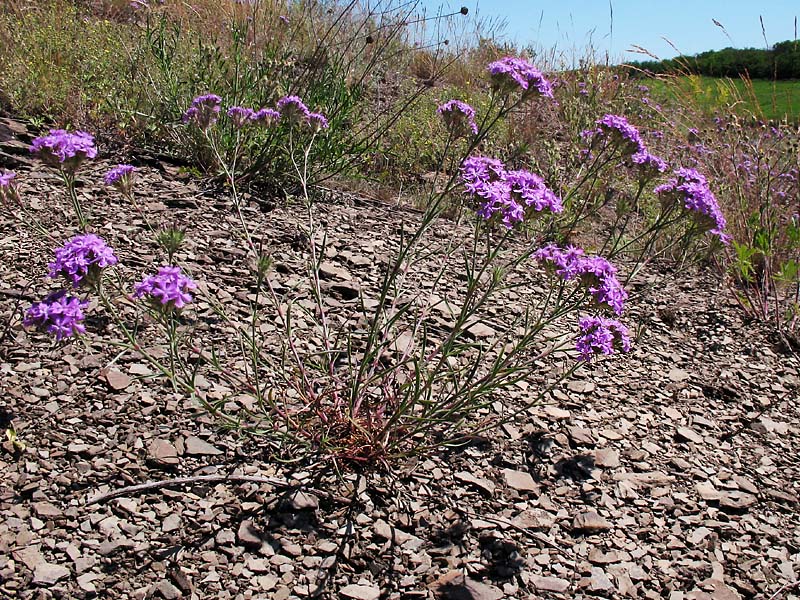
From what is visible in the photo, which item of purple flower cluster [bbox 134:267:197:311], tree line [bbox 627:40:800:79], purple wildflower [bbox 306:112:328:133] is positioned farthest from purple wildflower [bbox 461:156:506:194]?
tree line [bbox 627:40:800:79]

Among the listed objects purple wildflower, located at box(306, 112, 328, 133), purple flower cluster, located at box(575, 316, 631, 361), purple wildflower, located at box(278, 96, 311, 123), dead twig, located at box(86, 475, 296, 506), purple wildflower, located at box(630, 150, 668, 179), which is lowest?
dead twig, located at box(86, 475, 296, 506)

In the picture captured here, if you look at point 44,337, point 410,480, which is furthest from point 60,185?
point 410,480

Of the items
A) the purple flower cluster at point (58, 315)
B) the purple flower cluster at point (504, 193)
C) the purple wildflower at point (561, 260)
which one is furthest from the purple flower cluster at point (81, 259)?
the purple wildflower at point (561, 260)

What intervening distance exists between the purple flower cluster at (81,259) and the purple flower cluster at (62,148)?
0.40m

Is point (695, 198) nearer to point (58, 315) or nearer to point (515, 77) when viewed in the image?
point (515, 77)

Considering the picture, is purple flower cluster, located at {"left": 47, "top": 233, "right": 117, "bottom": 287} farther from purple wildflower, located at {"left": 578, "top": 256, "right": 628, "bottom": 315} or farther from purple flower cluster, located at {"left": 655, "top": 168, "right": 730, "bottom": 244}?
purple flower cluster, located at {"left": 655, "top": 168, "right": 730, "bottom": 244}

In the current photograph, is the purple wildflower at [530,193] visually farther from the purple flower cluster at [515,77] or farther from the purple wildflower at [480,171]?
the purple flower cluster at [515,77]

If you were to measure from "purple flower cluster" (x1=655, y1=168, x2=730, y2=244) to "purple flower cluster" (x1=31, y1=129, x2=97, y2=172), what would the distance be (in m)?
2.03

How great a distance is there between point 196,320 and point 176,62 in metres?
2.54

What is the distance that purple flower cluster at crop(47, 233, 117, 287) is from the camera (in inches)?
67.2

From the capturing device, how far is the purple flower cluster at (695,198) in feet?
8.15

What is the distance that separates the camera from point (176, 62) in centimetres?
441

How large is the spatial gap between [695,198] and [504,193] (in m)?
0.88

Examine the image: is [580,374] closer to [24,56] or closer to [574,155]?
[574,155]
